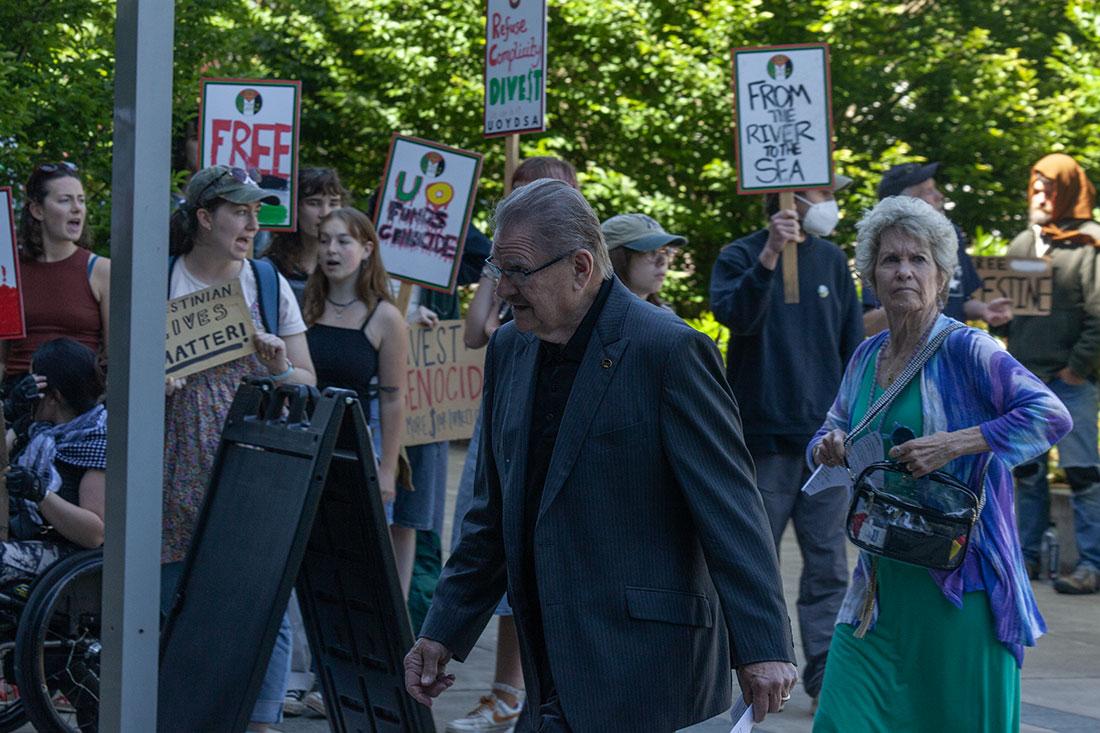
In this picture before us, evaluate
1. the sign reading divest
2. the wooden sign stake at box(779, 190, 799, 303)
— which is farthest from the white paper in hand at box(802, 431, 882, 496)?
the sign reading divest

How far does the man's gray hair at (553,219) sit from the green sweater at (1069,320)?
268 inches

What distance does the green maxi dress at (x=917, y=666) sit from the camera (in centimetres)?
440

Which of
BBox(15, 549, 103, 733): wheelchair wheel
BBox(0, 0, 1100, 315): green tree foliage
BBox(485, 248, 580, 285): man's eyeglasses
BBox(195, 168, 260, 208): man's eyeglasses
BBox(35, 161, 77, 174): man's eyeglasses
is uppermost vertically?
BBox(0, 0, 1100, 315): green tree foliage

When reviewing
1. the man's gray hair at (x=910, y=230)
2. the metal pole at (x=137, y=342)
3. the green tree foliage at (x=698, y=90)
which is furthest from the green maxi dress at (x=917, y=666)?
the green tree foliage at (x=698, y=90)

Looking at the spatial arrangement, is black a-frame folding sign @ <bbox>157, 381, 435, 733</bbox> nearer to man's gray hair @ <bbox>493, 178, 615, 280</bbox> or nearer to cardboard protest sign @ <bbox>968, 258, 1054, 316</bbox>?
man's gray hair @ <bbox>493, 178, 615, 280</bbox>

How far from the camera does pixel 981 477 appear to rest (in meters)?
4.59

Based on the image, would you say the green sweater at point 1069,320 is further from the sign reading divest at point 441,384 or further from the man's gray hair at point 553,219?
the man's gray hair at point 553,219

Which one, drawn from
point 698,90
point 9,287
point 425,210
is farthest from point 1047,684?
point 698,90

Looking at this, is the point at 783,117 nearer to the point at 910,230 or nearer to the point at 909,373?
the point at 910,230

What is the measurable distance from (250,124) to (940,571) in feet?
14.2

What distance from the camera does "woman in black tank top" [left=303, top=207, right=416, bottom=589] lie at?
6.58m

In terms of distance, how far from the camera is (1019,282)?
367 inches

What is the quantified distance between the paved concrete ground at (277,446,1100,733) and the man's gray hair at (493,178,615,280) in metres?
2.55

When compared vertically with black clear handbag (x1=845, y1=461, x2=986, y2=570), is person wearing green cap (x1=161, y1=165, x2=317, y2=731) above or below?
above
